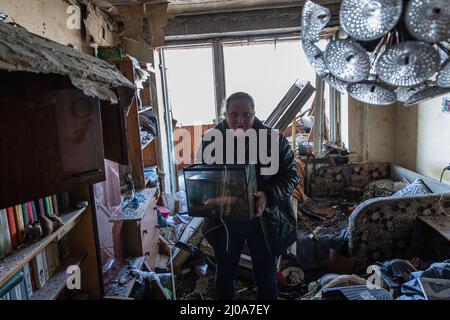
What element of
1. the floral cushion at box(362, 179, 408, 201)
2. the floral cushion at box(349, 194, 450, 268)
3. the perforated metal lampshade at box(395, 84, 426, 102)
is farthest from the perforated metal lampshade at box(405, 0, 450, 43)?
the floral cushion at box(362, 179, 408, 201)

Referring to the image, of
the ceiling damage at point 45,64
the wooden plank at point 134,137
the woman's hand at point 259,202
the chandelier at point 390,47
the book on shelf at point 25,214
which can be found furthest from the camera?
the wooden plank at point 134,137

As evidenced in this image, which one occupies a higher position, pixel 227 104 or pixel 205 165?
pixel 227 104

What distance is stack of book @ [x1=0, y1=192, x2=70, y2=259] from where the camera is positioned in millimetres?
1046

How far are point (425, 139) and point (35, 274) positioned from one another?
10.2ft

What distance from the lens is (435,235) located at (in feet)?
6.93

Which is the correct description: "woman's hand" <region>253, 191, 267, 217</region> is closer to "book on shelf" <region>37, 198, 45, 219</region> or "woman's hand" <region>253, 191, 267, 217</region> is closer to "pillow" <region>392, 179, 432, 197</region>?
"book on shelf" <region>37, 198, 45, 219</region>

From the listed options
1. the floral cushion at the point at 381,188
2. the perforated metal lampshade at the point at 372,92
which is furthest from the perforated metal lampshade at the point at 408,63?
the floral cushion at the point at 381,188

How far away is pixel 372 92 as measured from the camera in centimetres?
108

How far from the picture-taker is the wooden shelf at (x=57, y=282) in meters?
1.21

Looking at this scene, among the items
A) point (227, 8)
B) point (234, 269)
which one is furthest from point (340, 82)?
point (227, 8)

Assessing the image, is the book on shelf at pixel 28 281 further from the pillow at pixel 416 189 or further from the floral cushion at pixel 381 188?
the floral cushion at pixel 381 188

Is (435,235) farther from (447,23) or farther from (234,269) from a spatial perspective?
(447,23)

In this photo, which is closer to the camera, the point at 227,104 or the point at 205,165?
the point at 205,165
